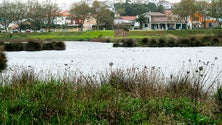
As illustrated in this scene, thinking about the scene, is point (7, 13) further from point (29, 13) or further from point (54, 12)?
point (54, 12)

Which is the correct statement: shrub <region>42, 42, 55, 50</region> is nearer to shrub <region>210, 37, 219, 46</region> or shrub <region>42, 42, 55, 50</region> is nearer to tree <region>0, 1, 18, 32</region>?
shrub <region>210, 37, 219, 46</region>

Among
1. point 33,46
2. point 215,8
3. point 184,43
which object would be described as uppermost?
point 215,8

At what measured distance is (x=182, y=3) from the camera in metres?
109

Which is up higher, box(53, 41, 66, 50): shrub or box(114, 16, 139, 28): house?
box(114, 16, 139, 28): house

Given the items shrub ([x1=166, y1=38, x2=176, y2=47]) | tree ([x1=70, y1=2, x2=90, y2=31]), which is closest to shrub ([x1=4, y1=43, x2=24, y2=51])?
shrub ([x1=166, y1=38, x2=176, y2=47])

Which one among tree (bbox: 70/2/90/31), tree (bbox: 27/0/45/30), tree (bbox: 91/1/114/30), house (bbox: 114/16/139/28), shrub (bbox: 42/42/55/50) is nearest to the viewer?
shrub (bbox: 42/42/55/50)

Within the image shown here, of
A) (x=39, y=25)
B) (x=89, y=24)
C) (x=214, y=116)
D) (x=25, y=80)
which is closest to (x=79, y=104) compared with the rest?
(x=214, y=116)

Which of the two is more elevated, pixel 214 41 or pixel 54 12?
pixel 54 12

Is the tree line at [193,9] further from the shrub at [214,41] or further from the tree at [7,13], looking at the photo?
the shrub at [214,41]

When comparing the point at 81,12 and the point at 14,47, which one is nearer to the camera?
the point at 14,47

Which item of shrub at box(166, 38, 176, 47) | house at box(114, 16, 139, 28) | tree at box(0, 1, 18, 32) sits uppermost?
tree at box(0, 1, 18, 32)

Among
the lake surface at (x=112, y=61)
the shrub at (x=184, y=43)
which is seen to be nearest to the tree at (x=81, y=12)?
the shrub at (x=184, y=43)

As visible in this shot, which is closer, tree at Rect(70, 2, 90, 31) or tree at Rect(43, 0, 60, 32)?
tree at Rect(43, 0, 60, 32)

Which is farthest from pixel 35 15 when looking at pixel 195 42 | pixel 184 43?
pixel 195 42
